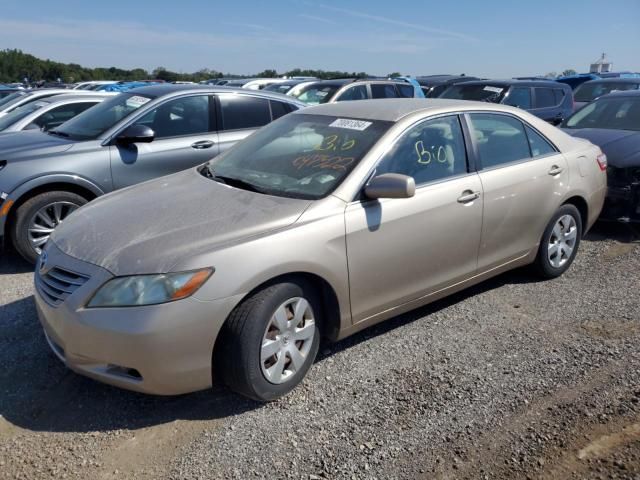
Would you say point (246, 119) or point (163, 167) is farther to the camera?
point (246, 119)

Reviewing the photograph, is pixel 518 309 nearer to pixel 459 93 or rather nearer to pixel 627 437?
pixel 627 437

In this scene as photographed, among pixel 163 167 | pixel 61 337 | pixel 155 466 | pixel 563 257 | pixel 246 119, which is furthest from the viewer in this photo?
pixel 246 119

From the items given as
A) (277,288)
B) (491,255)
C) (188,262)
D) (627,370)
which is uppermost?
(188,262)

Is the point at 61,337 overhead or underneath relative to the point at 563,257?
overhead

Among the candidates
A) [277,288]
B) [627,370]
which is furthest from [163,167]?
[627,370]

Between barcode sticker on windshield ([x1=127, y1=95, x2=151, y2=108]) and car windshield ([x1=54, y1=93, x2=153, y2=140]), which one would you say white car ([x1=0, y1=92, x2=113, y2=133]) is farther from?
barcode sticker on windshield ([x1=127, y1=95, x2=151, y2=108])

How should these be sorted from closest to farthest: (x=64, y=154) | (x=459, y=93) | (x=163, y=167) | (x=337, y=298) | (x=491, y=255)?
(x=337, y=298)
(x=491, y=255)
(x=64, y=154)
(x=163, y=167)
(x=459, y=93)

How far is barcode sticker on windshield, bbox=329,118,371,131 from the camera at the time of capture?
3682 millimetres

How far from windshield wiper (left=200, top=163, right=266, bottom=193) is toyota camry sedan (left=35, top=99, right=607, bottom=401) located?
0.02m

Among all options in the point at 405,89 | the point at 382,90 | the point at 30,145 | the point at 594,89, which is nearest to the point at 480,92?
the point at 405,89

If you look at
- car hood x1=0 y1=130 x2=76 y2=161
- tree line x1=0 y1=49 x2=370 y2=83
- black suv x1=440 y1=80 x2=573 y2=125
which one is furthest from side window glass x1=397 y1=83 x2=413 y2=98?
tree line x1=0 y1=49 x2=370 y2=83

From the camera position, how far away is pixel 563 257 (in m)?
4.78

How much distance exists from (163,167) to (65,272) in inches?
114

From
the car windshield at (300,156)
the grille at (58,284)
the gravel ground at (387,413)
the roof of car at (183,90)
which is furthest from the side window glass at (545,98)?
the grille at (58,284)
